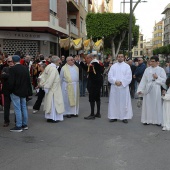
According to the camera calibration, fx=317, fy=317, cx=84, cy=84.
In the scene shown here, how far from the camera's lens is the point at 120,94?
8.76m

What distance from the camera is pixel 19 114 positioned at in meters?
7.50

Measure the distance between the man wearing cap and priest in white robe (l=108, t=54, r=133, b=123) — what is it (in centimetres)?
248

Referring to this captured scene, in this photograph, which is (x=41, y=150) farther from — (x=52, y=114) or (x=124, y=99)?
(x=124, y=99)

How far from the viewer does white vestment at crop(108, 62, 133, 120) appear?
28.7ft

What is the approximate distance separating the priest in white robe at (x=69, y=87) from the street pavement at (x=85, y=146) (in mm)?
736

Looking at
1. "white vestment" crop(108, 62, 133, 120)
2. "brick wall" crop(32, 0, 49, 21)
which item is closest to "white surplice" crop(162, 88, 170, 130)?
"white vestment" crop(108, 62, 133, 120)

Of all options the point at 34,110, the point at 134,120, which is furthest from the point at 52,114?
the point at 134,120

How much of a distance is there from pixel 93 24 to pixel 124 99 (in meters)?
27.5

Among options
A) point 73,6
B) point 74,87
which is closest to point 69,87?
point 74,87

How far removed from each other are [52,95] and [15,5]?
15089 millimetres

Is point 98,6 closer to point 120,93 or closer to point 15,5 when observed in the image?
point 15,5

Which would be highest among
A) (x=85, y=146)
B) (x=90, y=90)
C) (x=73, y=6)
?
(x=73, y=6)

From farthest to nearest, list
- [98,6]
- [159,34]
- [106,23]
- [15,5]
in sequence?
[159,34] → [98,6] → [106,23] → [15,5]

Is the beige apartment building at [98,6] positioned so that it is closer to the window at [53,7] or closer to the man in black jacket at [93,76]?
the window at [53,7]
